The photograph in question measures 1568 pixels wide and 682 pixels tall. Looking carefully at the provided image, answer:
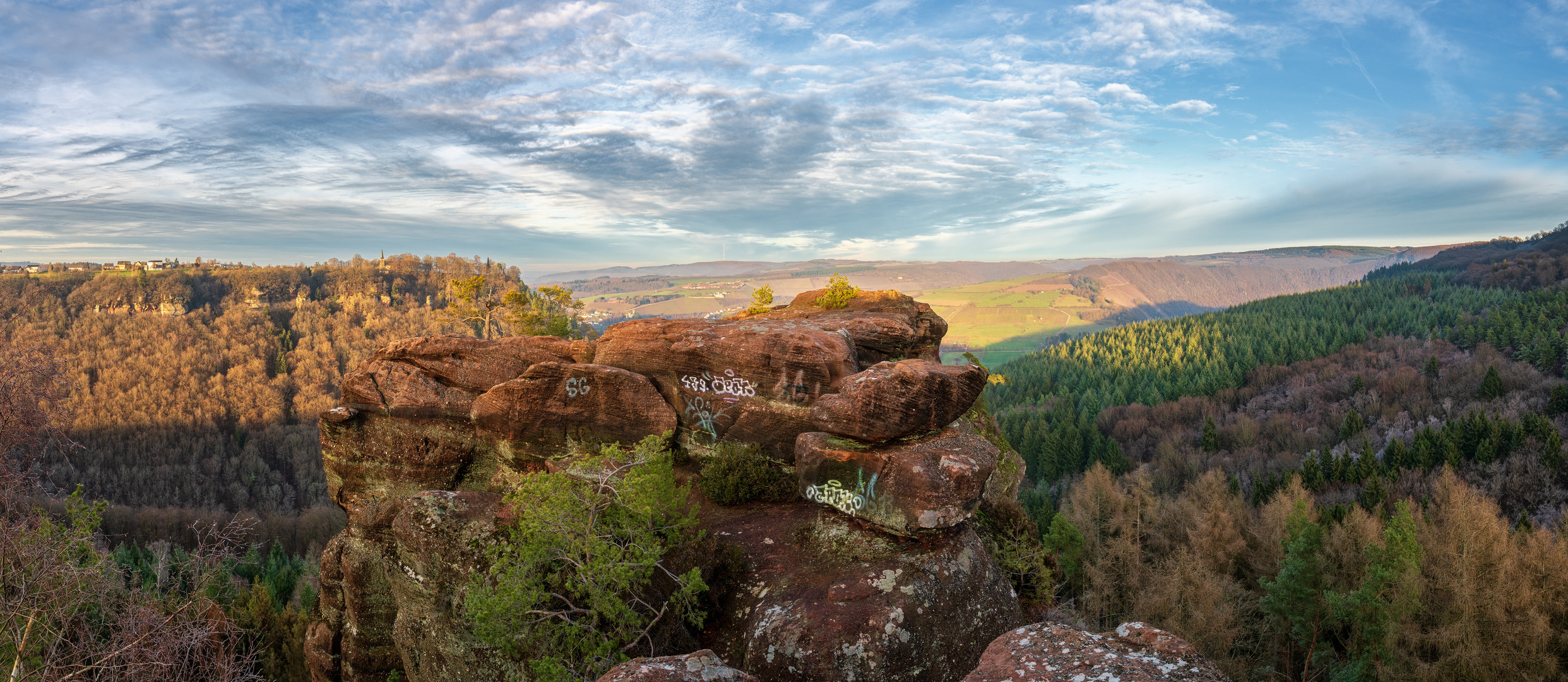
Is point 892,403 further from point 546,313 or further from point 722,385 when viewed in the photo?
point 546,313

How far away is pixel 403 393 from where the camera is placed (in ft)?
80.1

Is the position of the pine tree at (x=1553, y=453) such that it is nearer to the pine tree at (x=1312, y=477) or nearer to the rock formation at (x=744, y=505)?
the pine tree at (x=1312, y=477)

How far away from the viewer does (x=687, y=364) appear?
22.5 metres

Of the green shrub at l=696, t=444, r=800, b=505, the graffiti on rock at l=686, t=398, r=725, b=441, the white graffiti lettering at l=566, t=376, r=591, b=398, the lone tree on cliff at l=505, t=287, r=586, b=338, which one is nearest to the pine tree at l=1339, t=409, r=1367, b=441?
the lone tree on cliff at l=505, t=287, r=586, b=338

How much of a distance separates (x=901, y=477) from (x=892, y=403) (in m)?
2.09

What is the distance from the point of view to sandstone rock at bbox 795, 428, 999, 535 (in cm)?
1614

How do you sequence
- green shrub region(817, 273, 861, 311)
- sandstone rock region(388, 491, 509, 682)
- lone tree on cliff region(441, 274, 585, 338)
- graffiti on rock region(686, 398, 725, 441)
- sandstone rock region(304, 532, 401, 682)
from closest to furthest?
sandstone rock region(388, 491, 509, 682)
sandstone rock region(304, 532, 401, 682)
graffiti on rock region(686, 398, 725, 441)
green shrub region(817, 273, 861, 311)
lone tree on cliff region(441, 274, 585, 338)

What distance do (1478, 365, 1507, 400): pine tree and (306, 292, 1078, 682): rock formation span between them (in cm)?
12250

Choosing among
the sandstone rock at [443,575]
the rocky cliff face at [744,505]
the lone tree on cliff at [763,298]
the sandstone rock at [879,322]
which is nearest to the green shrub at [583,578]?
the sandstone rock at [443,575]

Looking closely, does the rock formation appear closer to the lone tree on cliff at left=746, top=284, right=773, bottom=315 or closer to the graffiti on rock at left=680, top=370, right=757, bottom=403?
the graffiti on rock at left=680, top=370, right=757, bottom=403

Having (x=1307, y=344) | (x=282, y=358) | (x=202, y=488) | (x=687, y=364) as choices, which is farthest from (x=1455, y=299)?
(x=282, y=358)

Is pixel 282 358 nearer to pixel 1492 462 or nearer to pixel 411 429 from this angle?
pixel 411 429

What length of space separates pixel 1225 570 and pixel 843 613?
54.7 metres

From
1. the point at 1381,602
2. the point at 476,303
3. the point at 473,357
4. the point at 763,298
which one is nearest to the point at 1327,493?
the point at 1381,602
